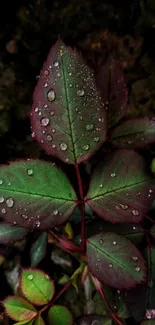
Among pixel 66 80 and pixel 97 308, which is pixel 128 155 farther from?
pixel 97 308

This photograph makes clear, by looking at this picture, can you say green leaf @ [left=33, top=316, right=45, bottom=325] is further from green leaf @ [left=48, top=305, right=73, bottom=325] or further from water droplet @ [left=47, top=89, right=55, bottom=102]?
water droplet @ [left=47, top=89, right=55, bottom=102]

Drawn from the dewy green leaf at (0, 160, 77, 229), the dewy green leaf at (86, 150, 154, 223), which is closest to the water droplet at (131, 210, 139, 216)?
the dewy green leaf at (86, 150, 154, 223)

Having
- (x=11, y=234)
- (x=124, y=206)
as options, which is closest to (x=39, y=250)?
(x=11, y=234)

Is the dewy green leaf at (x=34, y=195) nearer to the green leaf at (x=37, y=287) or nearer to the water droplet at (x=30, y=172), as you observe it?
the water droplet at (x=30, y=172)

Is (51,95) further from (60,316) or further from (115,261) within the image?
(60,316)

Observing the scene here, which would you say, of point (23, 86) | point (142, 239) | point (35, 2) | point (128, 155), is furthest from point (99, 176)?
point (35, 2)
